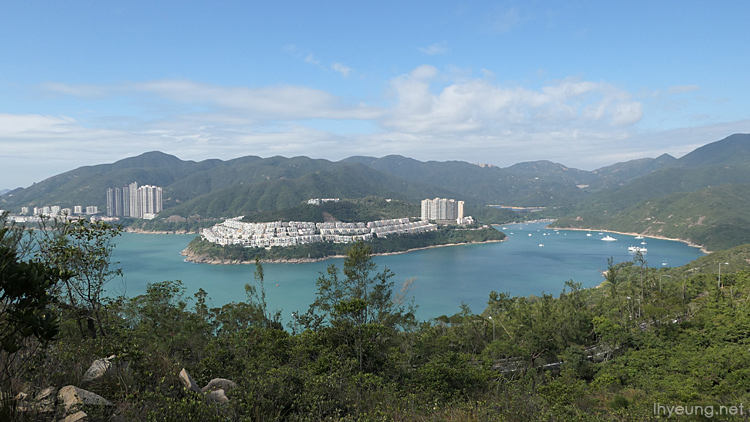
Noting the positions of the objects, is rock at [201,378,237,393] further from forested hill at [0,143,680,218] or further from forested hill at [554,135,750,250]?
forested hill at [0,143,680,218]

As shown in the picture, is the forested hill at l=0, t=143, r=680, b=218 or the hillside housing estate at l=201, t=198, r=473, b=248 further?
the forested hill at l=0, t=143, r=680, b=218

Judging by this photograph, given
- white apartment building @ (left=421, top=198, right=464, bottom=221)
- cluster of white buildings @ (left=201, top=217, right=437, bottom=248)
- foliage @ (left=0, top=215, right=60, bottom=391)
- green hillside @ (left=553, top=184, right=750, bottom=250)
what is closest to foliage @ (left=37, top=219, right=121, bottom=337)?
foliage @ (left=0, top=215, right=60, bottom=391)

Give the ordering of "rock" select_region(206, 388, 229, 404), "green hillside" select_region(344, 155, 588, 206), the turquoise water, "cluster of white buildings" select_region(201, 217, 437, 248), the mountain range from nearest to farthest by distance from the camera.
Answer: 1. "rock" select_region(206, 388, 229, 404)
2. the turquoise water
3. "cluster of white buildings" select_region(201, 217, 437, 248)
4. the mountain range
5. "green hillside" select_region(344, 155, 588, 206)

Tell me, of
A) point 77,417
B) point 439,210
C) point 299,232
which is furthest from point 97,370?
point 439,210

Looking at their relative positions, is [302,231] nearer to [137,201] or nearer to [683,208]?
[137,201]

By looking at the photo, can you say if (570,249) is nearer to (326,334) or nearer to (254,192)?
(326,334)

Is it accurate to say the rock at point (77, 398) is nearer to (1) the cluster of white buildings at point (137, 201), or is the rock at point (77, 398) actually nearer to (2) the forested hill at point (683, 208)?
(2) the forested hill at point (683, 208)
